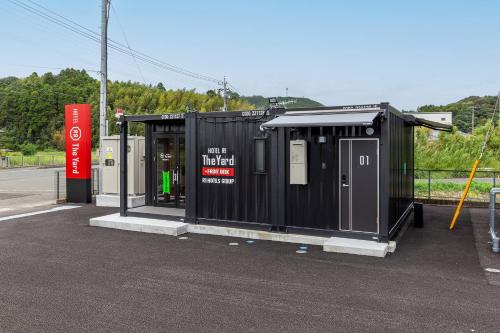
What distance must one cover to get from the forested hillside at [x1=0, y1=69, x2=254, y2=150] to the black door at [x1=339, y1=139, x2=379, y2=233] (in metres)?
65.4

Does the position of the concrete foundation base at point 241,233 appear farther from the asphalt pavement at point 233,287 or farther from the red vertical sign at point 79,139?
the red vertical sign at point 79,139

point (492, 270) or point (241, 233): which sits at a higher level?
point (241, 233)

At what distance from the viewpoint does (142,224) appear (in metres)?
9.90

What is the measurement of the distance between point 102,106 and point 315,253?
10676 mm

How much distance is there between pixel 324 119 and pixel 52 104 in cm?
8209

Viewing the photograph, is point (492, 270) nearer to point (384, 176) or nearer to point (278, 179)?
point (384, 176)

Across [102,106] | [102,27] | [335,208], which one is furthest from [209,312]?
[102,27]

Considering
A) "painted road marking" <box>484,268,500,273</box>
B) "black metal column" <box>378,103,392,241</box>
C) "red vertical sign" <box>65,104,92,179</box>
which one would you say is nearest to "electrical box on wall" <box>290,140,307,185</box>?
"black metal column" <box>378,103,392,241</box>

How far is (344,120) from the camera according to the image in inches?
305

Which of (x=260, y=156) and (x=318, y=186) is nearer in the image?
(x=318, y=186)

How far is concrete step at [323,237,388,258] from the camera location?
767 centimetres

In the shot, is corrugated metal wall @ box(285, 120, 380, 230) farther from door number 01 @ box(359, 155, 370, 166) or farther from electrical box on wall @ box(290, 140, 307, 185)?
door number 01 @ box(359, 155, 370, 166)

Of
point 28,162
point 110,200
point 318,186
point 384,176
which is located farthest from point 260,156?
point 28,162

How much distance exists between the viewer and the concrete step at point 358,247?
302 inches
